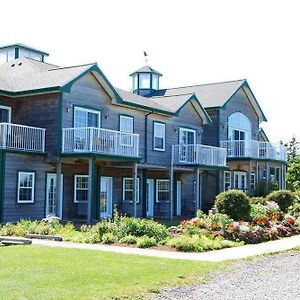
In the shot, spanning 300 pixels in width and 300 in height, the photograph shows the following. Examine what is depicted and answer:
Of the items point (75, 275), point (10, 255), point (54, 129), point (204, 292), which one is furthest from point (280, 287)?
point (54, 129)

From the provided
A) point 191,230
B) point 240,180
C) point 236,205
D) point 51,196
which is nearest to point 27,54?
point 51,196

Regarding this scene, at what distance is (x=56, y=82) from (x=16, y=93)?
1.98 meters

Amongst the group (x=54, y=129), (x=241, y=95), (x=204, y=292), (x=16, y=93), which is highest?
(x=241, y=95)

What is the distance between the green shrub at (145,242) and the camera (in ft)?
54.3

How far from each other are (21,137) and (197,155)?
37.5ft

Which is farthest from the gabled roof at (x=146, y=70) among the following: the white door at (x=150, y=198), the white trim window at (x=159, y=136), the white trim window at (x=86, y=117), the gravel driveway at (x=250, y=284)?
the gravel driveway at (x=250, y=284)

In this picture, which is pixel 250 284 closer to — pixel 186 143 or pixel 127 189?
pixel 127 189

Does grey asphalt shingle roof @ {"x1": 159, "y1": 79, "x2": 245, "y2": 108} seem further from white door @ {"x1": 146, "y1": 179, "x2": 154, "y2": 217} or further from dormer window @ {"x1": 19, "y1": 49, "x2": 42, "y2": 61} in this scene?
dormer window @ {"x1": 19, "y1": 49, "x2": 42, "y2": 61}

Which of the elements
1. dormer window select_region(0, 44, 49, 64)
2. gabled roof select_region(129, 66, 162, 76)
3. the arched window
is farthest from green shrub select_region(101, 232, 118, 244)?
gabled roof select_region(129, 66, 162, 76)

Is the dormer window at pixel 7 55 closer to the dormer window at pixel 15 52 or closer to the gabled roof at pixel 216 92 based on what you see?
the dormer window at pixel 15 52

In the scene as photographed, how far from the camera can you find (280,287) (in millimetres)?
10492

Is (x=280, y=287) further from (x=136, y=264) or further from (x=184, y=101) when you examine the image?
(x=184, y=101)

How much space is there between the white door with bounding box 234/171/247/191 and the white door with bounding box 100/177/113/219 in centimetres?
1318

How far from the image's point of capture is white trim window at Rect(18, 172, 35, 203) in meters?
24.6
